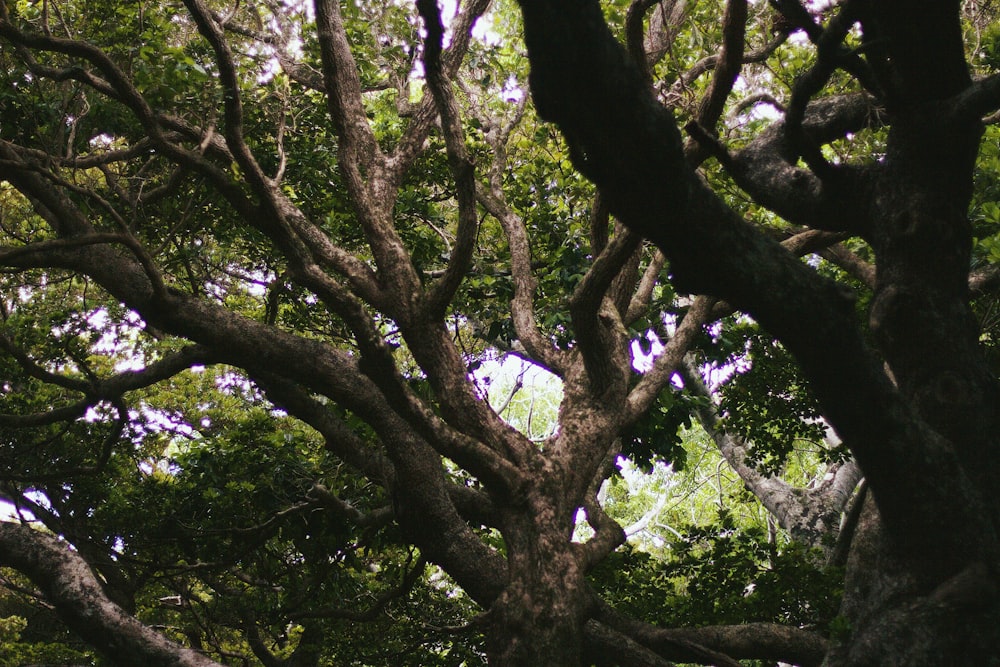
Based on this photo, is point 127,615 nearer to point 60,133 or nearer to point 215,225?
point 60,133

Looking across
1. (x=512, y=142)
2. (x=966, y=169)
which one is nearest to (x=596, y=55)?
Result: (x=966, y=169)

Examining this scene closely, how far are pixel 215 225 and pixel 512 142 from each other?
341 cm

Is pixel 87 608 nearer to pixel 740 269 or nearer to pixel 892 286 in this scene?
pixel 740 269

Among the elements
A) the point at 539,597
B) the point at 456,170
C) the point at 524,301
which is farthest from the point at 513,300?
the point at 539,597

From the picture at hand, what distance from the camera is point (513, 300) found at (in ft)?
24.6

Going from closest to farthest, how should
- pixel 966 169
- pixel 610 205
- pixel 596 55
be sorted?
pixel 596 55 < pixel 610 205 < pixel 966 169

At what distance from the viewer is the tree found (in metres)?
3.52

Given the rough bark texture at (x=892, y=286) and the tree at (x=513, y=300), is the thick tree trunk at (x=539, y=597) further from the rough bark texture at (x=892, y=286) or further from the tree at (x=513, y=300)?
the rough bark texture at (x=892, y=286)

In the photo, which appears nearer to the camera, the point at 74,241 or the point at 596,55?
the point at 596,55

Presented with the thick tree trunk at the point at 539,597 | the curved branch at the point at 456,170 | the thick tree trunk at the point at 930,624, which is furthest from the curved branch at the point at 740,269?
the thick tree trunk at the point at 539,597

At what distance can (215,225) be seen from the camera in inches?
352

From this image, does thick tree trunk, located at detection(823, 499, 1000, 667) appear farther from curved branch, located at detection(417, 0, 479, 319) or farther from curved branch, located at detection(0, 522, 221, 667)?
curved branch, located at detection(0, 522, 221, 667)

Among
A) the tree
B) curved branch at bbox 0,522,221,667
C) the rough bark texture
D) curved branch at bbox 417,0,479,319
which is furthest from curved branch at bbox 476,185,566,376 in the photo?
curved branch at bbox 0,522,221,667

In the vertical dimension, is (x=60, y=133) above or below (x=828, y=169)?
above
